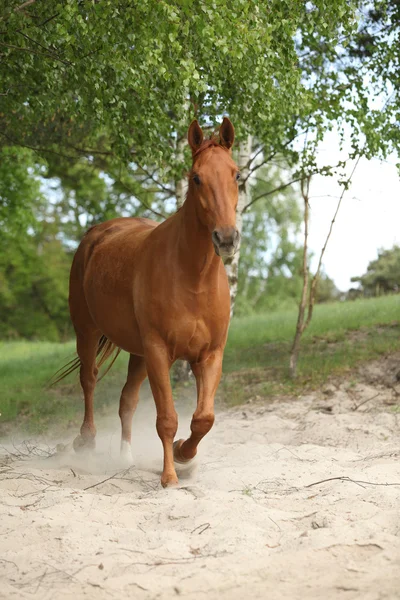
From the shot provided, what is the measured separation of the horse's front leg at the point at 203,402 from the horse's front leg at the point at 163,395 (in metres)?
0.17

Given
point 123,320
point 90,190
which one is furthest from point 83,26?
point 90,190

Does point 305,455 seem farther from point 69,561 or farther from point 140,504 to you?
point 69,561

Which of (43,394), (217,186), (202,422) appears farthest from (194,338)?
(43,394)

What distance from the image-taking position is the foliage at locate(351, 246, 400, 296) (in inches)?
923

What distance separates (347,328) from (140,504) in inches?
364

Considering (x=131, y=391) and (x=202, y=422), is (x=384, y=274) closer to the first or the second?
(x=131, y=391)

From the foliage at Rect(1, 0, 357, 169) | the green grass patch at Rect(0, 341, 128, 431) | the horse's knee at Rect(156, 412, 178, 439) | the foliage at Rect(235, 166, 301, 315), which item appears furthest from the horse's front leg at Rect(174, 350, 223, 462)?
the foliage at Rect(235, 166, 301, 315)

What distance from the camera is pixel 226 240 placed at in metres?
4.89

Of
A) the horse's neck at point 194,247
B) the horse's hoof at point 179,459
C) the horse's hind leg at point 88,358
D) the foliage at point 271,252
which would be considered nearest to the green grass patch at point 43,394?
the horse's hind leg at point 88,358

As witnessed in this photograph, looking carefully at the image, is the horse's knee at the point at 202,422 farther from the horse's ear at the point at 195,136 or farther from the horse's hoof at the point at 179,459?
the horse's ear at the point at 195,136

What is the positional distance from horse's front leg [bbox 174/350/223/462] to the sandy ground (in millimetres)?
252

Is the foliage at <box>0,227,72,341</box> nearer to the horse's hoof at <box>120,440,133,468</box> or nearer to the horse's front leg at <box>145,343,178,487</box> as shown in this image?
the horse's hoof at <box>120,440,133,468</box>

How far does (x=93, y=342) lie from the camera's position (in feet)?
26.0

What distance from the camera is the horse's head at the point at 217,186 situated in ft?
16.2
